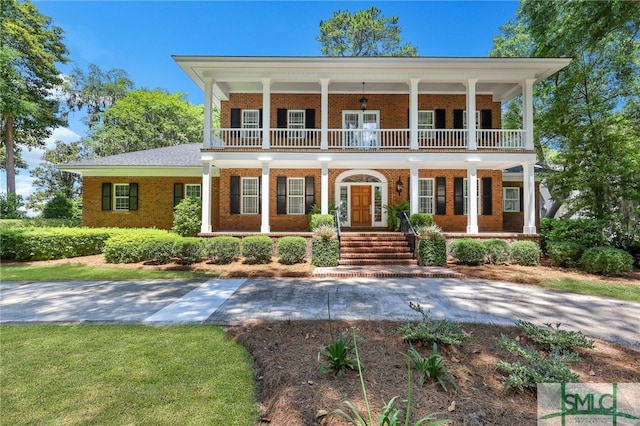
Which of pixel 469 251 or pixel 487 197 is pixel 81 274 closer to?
pixel 469 251

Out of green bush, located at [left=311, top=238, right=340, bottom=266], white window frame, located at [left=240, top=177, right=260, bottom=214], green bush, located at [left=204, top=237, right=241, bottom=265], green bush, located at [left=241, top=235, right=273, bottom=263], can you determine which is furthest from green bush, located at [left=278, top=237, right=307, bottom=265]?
white window frame, located at [left=240, top=177, right=260, bottom=214]

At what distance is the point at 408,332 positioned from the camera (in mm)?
3811

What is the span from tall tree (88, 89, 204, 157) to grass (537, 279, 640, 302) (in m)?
29.5

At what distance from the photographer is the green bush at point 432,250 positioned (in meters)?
9.85

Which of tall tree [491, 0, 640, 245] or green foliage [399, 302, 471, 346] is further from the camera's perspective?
tall tree [491, 0, 640, 245]

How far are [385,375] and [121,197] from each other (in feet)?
58.8

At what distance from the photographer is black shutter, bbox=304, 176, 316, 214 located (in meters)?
14.6

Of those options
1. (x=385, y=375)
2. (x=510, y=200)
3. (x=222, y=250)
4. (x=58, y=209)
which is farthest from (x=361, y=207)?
(x=58, y=209)

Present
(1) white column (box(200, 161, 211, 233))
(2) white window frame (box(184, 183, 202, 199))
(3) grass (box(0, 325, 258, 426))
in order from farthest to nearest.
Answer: (2) white window frame (box(184, 183, 202, 199)), (1) white column (box(200, 161, 211, 233)), (3) grass (box(0, 325, 258, 426))

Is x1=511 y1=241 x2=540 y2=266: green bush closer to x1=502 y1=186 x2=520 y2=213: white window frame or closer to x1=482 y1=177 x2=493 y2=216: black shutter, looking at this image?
x1=482 y1=177 x2=493 y2=216: black shutter

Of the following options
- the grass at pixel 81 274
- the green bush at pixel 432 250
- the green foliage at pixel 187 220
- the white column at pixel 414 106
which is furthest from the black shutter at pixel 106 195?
the green bush at pixel 432 250

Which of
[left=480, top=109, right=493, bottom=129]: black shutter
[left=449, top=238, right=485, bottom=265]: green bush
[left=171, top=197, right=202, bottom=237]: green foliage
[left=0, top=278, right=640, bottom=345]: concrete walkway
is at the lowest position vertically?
[left=0, top=278, right=640, bottom=345]: concrete walkway

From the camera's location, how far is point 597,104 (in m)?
12.4

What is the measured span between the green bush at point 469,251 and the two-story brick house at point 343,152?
2.06 meters
